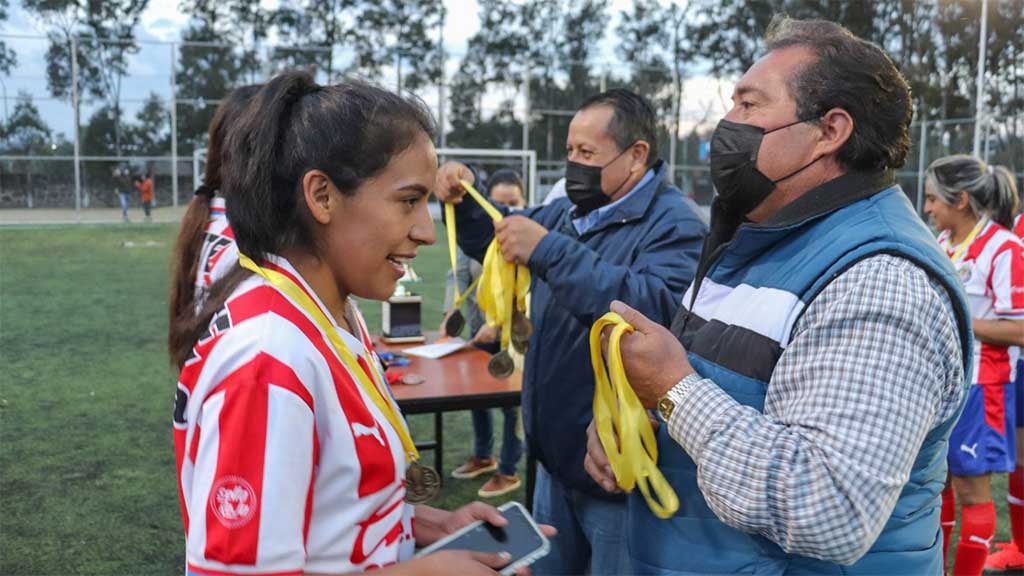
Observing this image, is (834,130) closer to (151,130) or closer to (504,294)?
(504,294)

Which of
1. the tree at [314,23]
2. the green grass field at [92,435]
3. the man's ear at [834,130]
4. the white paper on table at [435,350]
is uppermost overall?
the tree at [314,23]

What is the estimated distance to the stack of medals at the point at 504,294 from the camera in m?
2.93

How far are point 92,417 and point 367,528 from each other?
6.24 m

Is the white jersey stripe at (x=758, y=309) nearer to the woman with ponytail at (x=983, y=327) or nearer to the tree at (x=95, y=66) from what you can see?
the woman with ponytail at (x=983, y=327)

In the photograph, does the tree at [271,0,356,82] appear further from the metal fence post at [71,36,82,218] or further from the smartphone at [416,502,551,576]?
the smartphone at [416,502,551,576]

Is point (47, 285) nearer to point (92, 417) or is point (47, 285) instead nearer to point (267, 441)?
point (92, 417)

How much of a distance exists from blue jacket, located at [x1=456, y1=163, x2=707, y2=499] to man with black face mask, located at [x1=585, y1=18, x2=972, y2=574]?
67 cm

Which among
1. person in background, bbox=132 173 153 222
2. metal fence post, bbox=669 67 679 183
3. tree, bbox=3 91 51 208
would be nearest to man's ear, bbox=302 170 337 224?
person in background, bbox=132 173 153 222

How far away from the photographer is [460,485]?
5469 millimetres

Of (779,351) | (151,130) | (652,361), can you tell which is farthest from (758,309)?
(151,130)

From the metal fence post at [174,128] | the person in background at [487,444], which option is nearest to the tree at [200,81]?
the metal fence post at [174,128]

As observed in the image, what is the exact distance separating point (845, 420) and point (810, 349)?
0.49 ft

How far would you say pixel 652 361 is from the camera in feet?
5.14

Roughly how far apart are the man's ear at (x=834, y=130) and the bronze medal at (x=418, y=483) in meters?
1.08
